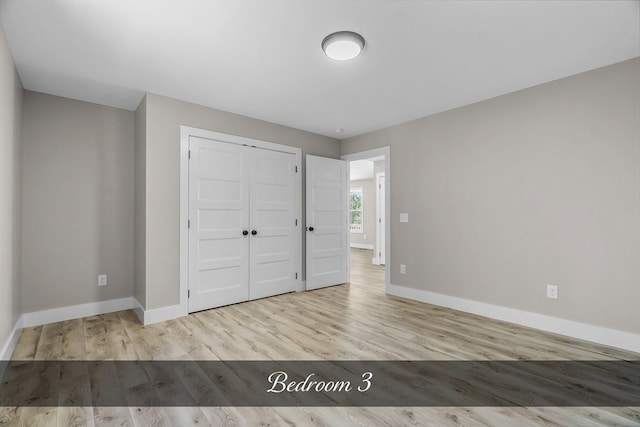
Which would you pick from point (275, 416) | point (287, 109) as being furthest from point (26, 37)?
point (275, 416)

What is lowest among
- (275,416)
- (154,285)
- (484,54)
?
(275,416)

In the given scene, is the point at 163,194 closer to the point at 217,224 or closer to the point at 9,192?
the point at 217,224

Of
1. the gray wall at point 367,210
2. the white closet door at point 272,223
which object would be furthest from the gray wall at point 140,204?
the gray wall at point 367,210

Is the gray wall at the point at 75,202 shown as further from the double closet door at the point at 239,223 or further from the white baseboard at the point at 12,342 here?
the double closet door at the point at 239,223

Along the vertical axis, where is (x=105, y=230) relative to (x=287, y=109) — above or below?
below

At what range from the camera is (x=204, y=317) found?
341 centimetres

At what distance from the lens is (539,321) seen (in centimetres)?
306

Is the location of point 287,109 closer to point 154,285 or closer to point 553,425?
point 154,285

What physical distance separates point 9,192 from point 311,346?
286cm

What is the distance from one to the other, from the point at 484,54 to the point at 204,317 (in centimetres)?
375

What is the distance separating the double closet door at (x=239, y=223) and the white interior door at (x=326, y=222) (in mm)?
278

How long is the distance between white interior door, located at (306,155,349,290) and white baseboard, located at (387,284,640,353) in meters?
1.31

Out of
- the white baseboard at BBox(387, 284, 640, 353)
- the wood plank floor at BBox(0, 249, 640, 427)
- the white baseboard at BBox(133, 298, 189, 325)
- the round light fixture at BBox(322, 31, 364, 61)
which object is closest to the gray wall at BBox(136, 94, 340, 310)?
the white baseboard at BBox(133, 298, 189, 325)

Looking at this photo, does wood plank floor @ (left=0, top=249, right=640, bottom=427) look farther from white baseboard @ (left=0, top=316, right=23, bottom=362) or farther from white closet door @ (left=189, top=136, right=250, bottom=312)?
white closet door @ (left=189, top=136, right=250, bottom=312)
